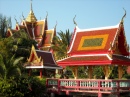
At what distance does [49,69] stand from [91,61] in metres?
11.3

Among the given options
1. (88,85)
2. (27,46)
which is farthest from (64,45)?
(88,85)

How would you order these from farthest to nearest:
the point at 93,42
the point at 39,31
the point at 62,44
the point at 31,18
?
the point at 31,18, the point at 39,31, the point at 62,44, the point at 93,42

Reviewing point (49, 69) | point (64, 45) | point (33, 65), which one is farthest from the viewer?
point (64, 45)

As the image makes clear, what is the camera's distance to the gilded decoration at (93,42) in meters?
20.7

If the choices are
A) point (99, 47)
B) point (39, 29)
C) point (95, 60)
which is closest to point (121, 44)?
point (99, 47)

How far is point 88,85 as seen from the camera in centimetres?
1903

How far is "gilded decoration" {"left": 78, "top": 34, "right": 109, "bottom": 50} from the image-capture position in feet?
67.9

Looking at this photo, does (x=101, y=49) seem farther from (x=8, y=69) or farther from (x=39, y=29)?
(x=39, y=29)

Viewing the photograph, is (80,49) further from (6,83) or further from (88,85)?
(6,83)

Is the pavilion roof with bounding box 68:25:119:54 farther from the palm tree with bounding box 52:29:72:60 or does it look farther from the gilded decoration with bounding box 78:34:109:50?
the palm tree with bounding box 52:29:72:60

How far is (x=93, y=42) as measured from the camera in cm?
2131

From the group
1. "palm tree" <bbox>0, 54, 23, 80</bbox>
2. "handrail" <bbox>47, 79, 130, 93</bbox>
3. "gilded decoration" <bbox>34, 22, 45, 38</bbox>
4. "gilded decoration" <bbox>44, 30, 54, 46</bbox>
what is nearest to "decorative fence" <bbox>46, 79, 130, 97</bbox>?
"handrail" <bbox>47, 79, 130, 93</bbox>

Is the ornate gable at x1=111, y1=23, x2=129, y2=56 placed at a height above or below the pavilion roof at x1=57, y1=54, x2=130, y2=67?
above

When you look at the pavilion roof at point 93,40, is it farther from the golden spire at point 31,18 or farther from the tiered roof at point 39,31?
the golden spire at point 31,18
